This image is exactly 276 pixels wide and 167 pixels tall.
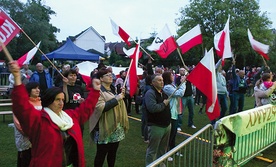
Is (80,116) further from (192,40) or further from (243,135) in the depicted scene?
(192,40)

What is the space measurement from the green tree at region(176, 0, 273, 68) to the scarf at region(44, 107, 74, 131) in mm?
41155

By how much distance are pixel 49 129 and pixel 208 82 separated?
8.25 feet

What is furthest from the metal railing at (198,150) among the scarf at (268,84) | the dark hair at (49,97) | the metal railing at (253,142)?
the scarf at (268,84)

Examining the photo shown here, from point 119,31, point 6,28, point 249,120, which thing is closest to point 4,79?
point 119,31

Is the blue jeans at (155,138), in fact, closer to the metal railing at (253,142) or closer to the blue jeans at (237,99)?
the metal railing at (253,142)

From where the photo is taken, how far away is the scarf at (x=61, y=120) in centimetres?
290

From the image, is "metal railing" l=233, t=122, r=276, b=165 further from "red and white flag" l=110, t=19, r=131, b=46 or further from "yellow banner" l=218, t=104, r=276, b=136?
"red and white flag" l=110, t=19, r=131, b=46

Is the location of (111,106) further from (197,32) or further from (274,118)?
(274,118)

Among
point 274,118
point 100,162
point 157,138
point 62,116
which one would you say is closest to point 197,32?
point 274,118

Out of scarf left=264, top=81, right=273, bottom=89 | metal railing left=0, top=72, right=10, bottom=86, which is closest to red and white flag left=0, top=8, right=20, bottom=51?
scarf left=264, top=81, right=273, bottom=89

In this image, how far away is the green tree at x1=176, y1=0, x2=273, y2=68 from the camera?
144 ft

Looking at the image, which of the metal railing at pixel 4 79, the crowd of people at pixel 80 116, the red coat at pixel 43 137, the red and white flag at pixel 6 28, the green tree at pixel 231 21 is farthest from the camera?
the green tree at pixel 231 21

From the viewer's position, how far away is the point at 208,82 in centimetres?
445

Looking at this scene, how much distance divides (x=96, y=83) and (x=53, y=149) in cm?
98
